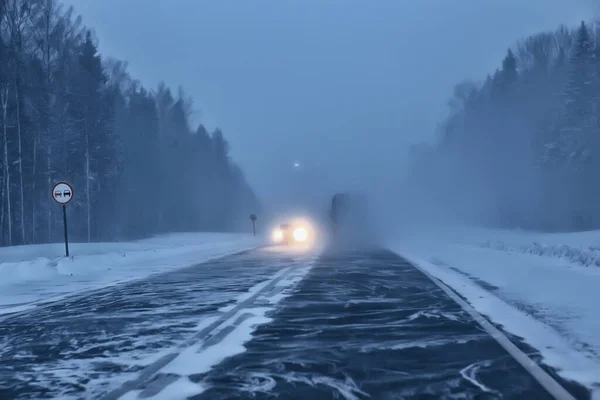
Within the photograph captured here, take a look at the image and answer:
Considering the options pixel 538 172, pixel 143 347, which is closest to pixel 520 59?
pixel 538 172

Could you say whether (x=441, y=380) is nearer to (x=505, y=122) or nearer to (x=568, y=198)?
(x=568, y=198)

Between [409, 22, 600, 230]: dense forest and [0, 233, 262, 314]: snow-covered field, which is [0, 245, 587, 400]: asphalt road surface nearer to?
[0, 233, 262, 314]: snow-covered field

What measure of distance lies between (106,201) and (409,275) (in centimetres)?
6260

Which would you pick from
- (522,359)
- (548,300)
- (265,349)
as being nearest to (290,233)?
(548,300)

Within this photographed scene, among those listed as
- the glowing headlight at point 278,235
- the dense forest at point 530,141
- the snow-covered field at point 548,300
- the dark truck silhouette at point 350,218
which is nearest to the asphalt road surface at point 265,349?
the snow-covered field at point 548,300

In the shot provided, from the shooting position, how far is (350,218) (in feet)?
207

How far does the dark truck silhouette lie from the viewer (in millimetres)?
Answer: 62844

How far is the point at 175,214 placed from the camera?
114 m

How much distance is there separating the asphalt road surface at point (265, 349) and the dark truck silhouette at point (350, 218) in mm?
47149

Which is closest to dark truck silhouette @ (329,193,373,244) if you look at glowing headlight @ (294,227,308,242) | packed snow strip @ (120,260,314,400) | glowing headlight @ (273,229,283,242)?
glowing headlight @ (294,227,308,242)

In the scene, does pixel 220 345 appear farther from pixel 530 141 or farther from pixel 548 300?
pixel 530 141

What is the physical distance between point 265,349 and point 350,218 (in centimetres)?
5448

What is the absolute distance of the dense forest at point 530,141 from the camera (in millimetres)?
66625

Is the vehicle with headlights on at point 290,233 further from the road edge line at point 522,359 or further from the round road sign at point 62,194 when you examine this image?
the road edge line at point 522,359
